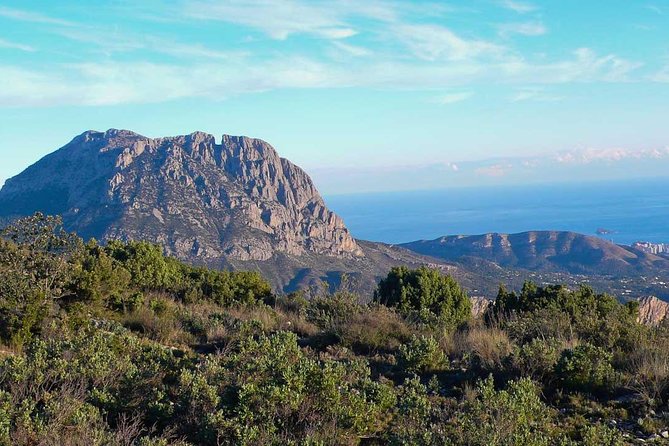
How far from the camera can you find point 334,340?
8492 millimetres

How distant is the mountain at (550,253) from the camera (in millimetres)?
98125

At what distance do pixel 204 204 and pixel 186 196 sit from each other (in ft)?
13.3

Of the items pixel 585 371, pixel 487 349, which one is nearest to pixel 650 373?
pixel 585 371

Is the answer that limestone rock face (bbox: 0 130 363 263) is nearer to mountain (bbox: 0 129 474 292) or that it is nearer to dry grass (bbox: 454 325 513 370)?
mountain (bbox: 0 129 474 292)

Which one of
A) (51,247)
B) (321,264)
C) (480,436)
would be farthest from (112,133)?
(480,436)

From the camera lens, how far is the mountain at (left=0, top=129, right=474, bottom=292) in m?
89.8

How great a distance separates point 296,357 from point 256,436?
2.10 meters

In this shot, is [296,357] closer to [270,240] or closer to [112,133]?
[270,240]

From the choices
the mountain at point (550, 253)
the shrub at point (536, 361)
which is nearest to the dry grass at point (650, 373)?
the shrub at point (536, 361)

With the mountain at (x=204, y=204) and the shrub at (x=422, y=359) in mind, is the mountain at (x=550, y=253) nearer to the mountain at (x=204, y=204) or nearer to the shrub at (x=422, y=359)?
the mountain at (x=204, y=204)

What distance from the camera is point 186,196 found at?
106438 millimetres

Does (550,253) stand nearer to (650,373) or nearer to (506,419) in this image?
(650,373)

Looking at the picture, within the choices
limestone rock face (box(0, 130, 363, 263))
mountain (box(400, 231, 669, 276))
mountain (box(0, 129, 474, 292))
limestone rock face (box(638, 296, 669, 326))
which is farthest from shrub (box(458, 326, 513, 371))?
mountain (box(400, 231, 669, 276))

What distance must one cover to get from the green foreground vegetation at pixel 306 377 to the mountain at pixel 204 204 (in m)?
66.2
